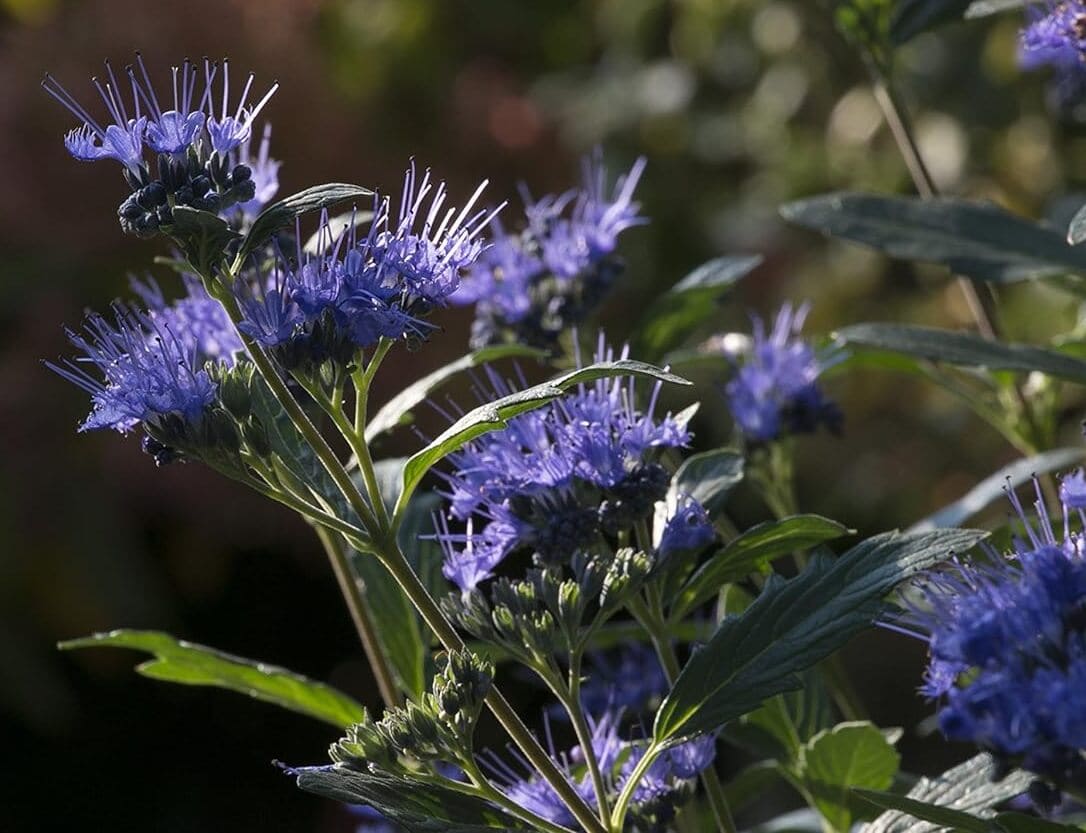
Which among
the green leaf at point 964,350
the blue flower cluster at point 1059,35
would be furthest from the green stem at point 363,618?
the blue flower cluster at point 1059,35

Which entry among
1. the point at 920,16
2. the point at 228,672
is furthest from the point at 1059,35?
the point at 228,672

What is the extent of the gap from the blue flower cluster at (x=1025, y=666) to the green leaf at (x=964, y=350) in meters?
0.29

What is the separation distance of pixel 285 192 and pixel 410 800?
2.44 meters

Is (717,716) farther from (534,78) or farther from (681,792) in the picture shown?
(534,78)

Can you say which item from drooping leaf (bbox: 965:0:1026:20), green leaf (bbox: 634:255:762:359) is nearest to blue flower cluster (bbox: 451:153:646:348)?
green leaf (bbox: 634:255:762:359)

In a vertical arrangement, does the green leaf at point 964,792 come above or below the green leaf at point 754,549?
below

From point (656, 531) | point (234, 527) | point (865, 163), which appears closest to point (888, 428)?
point (865, 163)

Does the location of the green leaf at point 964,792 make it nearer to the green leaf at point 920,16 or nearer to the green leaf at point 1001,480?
the green leaf at point 1001,480

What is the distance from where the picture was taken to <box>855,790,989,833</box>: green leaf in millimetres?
633

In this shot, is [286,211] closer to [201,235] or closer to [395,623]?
[201,235]

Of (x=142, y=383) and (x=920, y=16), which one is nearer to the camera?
(x=142, y=383)

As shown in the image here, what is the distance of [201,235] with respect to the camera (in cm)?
66

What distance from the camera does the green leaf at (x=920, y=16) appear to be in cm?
108

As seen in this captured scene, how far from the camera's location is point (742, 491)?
274 centimetres
